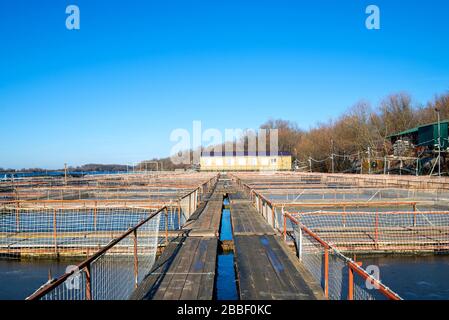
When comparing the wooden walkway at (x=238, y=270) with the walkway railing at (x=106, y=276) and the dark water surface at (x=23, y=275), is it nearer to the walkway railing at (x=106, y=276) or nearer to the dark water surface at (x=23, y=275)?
the walkway railing at (x=106, y=276)

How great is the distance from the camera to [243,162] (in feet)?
274

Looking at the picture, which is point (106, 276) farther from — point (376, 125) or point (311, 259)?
point (376, 125)

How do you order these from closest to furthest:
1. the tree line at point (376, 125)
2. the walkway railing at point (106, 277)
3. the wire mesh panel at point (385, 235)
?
the walkway railing at point (106, 277)
the wire mesh panel at point (385, 235)
the tree line at point (376, 125)

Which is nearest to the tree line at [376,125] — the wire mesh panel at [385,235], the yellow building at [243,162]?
the yellow building at [243,162]

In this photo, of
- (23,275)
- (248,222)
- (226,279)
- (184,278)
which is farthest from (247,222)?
(23,275)

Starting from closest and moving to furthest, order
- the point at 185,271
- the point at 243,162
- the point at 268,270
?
the point at 185,271 < the point at 268,270 < the point at 243,162

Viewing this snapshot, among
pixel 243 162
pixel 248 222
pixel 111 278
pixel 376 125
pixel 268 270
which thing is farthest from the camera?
pixel 243 162

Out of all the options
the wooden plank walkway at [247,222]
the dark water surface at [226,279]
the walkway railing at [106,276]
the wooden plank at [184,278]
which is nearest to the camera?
the walkway railing at [106,276]

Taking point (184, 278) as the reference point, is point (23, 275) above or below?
below

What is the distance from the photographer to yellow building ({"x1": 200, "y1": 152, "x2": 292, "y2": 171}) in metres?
82.5

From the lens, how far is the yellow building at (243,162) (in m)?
82.5

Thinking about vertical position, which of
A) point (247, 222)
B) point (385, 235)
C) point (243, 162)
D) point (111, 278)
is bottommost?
point (385, 235)

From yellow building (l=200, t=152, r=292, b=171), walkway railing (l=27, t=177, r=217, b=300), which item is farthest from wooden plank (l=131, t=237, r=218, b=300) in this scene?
yellow building (l=200, t=152, r=292, b=171)

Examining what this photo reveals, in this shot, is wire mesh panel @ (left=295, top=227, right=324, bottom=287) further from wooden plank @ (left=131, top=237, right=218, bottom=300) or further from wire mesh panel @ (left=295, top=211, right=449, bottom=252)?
wooden plank @ (left=131, top=237, right=218, bottom=300)
